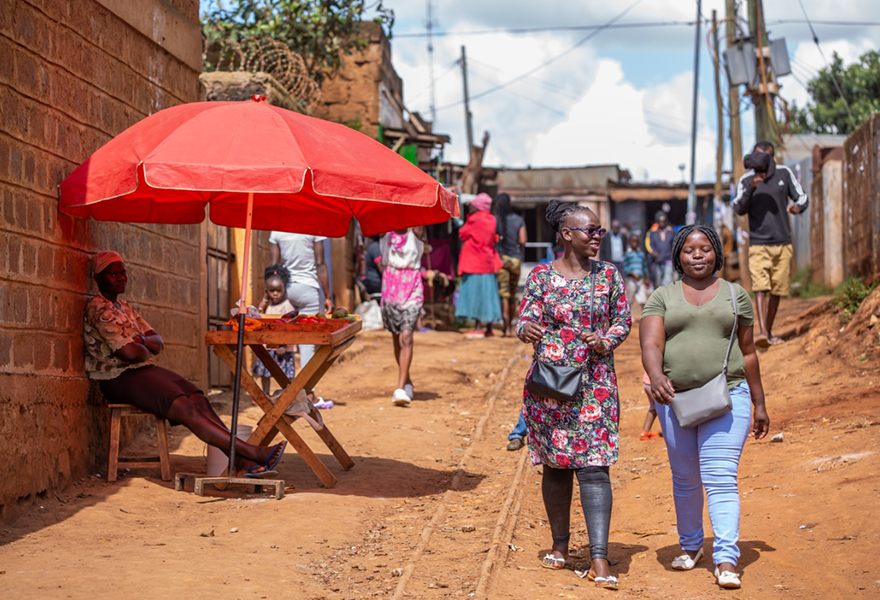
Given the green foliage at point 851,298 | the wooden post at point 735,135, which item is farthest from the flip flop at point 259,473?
the wooden post at point 735,135

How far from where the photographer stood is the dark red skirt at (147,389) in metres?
6.84

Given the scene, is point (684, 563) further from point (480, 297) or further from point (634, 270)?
point (634, 270)

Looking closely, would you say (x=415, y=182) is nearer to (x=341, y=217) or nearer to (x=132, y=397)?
(x=341, y=217)

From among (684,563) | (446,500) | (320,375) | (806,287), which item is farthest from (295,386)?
(806,287)

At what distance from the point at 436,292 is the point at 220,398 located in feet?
31.1

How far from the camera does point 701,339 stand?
4.89 meters

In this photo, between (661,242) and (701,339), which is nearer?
(701,339)

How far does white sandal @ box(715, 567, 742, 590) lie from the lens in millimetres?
4664

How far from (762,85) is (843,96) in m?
15.3

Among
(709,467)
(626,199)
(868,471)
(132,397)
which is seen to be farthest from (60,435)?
(626,199)

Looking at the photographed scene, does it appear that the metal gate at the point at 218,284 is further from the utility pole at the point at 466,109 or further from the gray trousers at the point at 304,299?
the utility pole at the point at 466,109

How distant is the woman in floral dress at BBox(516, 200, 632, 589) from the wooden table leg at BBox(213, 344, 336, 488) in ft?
7.34

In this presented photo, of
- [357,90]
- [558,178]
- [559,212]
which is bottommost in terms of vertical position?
[559,212]

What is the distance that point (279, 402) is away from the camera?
6863 mm
